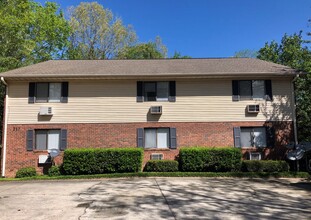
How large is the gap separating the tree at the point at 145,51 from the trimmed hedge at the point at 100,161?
20.2 metres

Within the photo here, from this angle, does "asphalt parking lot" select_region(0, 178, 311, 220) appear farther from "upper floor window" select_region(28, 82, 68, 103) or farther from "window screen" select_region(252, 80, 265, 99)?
"upper floor window" select_region(28, 82, 68, 103)

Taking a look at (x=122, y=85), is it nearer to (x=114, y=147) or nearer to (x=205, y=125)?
(x=114, y=147)

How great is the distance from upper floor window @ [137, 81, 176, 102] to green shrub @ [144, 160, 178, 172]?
330cm

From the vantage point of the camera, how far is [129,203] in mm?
7594

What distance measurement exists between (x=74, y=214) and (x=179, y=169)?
8033mm

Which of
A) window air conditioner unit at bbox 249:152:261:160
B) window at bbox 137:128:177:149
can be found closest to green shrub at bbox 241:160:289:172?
window air conditioner unit at bbox 249:152:261:160

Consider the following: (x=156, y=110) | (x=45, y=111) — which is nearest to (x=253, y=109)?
(x=156, y=110)

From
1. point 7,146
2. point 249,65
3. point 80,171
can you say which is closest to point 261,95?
point 249,65

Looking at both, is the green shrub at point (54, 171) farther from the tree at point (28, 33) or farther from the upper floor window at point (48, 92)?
the tree at point (28, 33)

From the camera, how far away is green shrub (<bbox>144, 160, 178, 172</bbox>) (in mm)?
13516

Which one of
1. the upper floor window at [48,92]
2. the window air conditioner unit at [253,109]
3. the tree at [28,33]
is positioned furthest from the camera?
the tree at [28,33]

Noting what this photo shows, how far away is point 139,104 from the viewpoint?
14.9 metres

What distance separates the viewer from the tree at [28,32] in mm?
20031

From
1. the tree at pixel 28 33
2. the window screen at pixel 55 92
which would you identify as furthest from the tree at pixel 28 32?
the window screen at pixel 55 92
